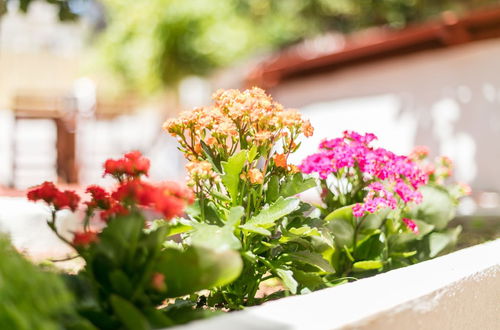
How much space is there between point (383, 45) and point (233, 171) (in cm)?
777

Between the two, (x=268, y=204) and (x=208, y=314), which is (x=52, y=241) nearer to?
(x=268, y=204)

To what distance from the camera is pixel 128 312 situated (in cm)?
170

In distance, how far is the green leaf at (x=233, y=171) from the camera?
2.45 m

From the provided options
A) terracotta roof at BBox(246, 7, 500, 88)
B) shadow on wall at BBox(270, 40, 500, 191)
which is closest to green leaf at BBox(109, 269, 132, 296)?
terracotta roof at BBox(246, 7, 500, 88)

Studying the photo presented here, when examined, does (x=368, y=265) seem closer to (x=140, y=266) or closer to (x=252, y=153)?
(x=252, y=153)

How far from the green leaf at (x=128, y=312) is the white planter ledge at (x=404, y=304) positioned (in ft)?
0.63

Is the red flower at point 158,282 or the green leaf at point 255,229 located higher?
the green leaf at point 255,229

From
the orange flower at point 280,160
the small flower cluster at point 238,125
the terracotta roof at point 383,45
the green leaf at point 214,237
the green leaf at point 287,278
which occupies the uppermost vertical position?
the terracotta roof at point 383,45

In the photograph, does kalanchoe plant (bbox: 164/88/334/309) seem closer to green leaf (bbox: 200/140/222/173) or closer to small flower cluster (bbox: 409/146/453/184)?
green leaf (bbox: 200/140/222/173)

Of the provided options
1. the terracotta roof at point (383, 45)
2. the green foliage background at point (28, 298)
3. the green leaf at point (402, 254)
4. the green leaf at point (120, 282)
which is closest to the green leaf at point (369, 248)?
the green leaf at point (402, 254)

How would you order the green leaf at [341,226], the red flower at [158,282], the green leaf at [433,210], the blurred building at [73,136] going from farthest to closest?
the blurred building at [73,136] → the green leaf at [433,210] → the green leaf at [341,226] → the red flower at [158,282]

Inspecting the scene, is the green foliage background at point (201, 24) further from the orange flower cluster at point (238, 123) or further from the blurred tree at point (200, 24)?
the orange flower cluster at point (238, 123)

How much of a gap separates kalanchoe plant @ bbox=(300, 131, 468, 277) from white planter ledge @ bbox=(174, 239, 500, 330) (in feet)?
1.35

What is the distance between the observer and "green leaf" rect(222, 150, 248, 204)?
8.04 ft
